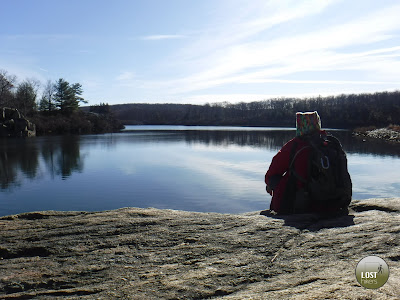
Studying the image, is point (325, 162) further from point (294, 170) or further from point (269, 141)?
point (269, 141)

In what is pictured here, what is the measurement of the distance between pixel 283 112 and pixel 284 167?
11226cm

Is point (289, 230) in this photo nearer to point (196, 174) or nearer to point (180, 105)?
point (196, 174)

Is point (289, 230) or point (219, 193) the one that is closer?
point (289, 230)

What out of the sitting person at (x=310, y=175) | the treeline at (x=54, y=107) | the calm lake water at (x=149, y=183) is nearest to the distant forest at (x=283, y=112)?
the treeline at (x=54, y=107)

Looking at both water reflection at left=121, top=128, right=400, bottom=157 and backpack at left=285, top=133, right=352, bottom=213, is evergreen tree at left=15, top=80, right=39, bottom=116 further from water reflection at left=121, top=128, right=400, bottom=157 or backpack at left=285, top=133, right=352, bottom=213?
backpack at left=285, top=133, right=352, bottom=213

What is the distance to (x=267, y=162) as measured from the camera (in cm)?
1773

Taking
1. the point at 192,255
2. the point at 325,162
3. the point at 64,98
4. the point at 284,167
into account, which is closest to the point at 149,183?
the point at 284,167

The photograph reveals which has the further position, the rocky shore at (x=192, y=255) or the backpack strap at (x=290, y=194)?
the backpack strap at (x=290, y=194)

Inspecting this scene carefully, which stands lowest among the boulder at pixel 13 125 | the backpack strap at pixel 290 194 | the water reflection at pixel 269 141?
the water reflection at pixel 269 141

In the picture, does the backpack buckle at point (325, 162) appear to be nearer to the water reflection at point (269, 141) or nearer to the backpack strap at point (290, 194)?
the backpack strap at point (290, 194)

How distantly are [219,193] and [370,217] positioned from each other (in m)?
6.86

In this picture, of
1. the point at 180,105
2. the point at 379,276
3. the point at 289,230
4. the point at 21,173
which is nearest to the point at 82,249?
the point at 289,230

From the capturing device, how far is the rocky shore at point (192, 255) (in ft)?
7.03

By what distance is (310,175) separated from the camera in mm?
→ 4137
